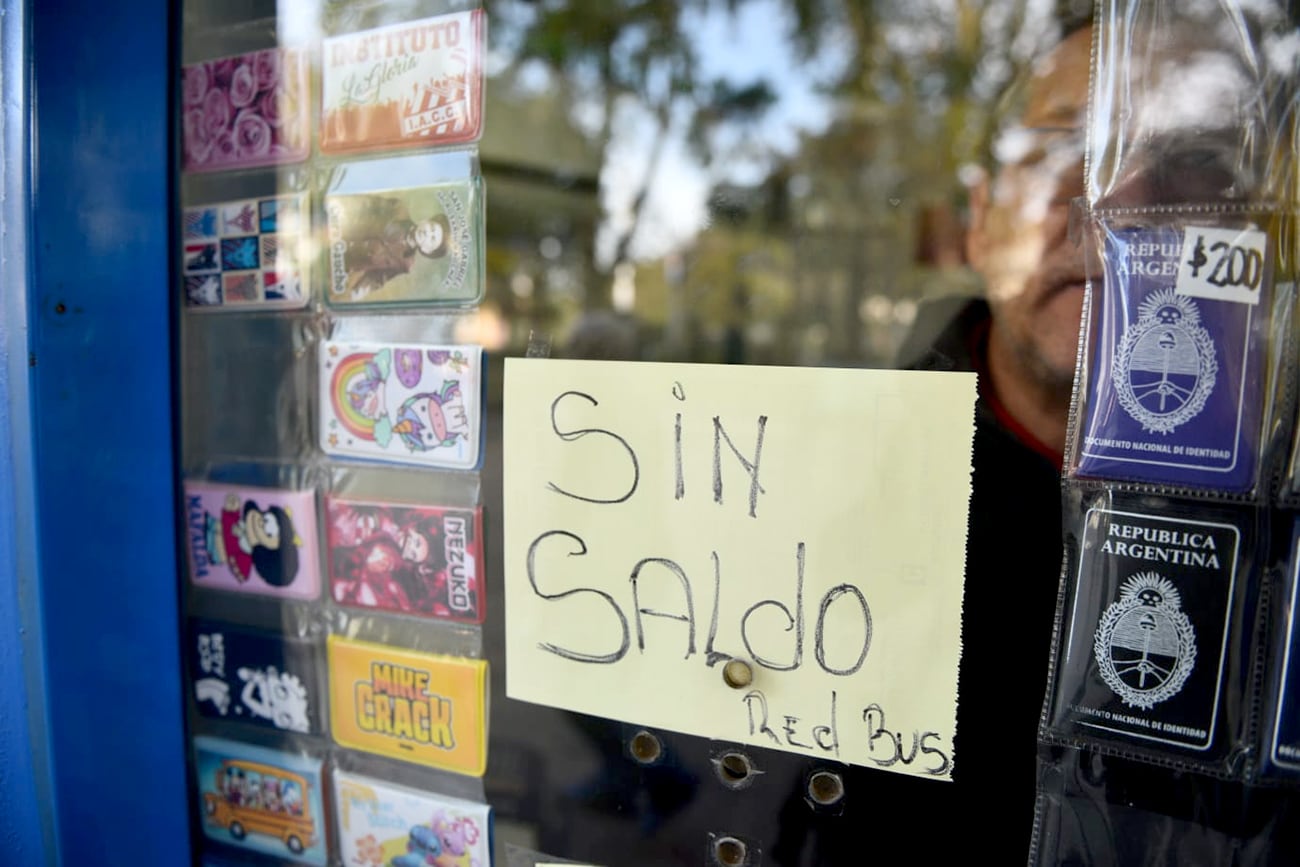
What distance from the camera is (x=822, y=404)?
25.9 inches

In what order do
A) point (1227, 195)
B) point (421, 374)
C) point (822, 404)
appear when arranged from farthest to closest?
point (421, 374) < point (822, 404) < point (1227, 195)

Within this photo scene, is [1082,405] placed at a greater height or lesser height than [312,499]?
greater

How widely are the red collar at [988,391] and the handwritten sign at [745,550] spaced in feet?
0.04

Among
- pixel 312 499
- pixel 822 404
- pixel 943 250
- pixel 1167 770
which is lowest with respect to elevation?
pixel 1167 770

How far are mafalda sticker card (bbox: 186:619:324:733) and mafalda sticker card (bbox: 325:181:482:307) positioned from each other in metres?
0.40

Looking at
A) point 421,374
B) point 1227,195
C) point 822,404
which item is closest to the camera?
point 1227,195

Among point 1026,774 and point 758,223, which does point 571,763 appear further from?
point 758,223

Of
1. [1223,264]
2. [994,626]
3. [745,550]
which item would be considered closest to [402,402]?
[745,550]

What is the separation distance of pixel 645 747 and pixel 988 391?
17.3 inches

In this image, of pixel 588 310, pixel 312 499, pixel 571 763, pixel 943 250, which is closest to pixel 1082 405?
pixel 943 250

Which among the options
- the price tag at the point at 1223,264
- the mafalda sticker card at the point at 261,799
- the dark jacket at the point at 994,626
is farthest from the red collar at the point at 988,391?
the mafalda sticker card at the point at 261,799

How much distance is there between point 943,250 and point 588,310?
1.00 ft

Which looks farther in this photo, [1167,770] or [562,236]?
[562,236]

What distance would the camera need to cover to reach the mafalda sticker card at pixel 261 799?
896 mm
